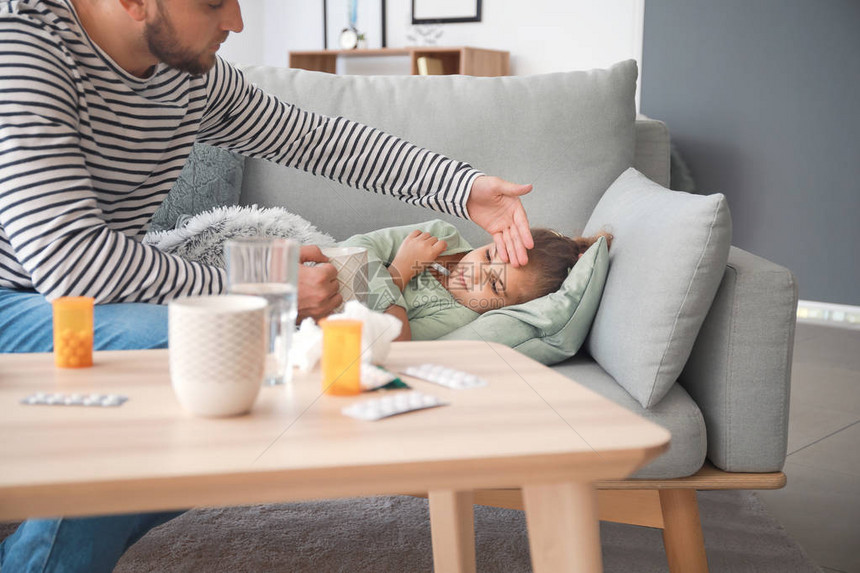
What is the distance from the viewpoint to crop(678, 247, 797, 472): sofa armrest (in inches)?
51.6

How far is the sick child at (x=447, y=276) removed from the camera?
65.1 inches

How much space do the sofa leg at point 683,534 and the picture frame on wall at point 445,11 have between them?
4175 mm

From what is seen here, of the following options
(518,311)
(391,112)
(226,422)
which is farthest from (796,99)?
(226,422)

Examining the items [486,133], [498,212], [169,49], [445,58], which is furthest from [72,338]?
[445,58]

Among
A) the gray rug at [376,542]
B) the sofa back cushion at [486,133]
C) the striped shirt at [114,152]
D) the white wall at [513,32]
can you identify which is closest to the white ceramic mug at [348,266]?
the striped shirt at [114,152]

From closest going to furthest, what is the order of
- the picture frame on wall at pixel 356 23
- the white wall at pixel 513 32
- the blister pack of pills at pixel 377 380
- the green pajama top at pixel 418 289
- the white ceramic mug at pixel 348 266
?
the blister pack of pills at pixel 377 380, the white ceramic mug at pixel 348 266, the green pajama top at pixel 418 289, the white wall at pixel 513 32, the picture frame on wall at pixel 356 23

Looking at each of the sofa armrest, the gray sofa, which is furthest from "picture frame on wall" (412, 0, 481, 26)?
the sofa armrest

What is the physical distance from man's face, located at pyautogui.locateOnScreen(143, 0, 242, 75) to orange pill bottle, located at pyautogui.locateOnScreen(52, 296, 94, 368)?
44 centimetres

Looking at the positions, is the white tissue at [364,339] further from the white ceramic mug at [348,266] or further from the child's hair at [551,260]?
the child's hair at [551,260]

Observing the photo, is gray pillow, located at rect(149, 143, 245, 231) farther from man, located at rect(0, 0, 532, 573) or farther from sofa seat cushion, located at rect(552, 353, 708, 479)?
sofa seat cushion, located at rect(552, 353, 708, 479)

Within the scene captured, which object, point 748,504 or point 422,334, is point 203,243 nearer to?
point 422,334

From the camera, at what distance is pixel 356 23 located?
17.7 feet

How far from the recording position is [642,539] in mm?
1610

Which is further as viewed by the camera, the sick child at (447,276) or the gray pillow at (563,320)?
the sick child at (447,276)
